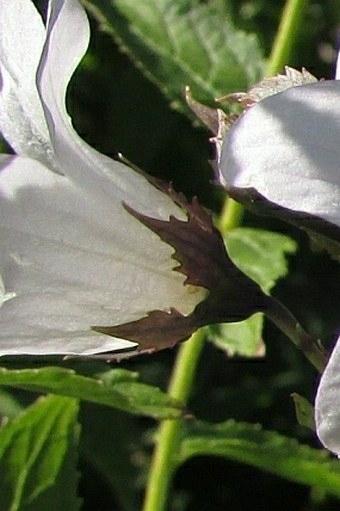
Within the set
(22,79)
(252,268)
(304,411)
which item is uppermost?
(22,79)

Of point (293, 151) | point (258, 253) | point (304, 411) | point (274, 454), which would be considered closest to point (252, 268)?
point (258, 253)

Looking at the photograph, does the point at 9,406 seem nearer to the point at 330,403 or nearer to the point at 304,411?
the point at 304,411

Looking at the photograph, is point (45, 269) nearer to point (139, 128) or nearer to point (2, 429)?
point (2, 429)

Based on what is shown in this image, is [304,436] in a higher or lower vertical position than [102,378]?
lower

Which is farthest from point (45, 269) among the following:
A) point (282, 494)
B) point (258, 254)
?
point (282, 494)

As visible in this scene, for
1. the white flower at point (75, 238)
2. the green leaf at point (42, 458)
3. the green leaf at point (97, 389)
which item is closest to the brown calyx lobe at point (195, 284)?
the white flower at point (75, 238)

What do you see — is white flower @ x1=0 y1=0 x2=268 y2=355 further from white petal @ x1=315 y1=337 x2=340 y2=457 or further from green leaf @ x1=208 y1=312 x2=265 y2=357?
green leaf @ x1=208 y1=312 x2=265 y2=357

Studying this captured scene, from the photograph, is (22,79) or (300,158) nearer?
(300,158)
